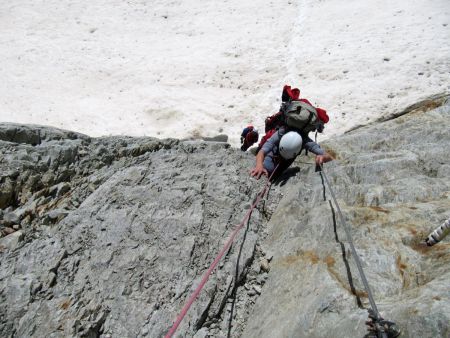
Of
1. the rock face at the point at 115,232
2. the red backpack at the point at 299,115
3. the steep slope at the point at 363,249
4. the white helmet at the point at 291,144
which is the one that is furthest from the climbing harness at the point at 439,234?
the red backpack at the point at 299,115

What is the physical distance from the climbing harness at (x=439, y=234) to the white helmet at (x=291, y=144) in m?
3.66

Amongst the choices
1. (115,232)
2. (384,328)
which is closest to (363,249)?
(384,328)

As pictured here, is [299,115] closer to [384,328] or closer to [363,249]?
[363,249]

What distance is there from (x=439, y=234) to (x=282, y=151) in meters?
3.99

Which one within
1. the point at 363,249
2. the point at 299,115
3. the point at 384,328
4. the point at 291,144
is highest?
the point at 299,115

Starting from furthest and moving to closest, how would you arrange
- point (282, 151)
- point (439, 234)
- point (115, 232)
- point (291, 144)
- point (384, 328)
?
point (282, 151), point (291, 144), point (115, 232), point (439, 234), point (384, 328)

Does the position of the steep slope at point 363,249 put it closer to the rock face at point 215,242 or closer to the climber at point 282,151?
the rock face at point 215,242

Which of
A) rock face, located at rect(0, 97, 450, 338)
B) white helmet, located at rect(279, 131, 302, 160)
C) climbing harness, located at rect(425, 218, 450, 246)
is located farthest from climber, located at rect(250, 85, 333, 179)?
climbing harness, located at rect(425, 218, 450, 246)

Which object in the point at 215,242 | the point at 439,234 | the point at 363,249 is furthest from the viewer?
the point at 215,242

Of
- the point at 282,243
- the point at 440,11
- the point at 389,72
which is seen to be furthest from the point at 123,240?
the point at 440,11

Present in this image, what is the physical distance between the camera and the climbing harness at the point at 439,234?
4.09 meters

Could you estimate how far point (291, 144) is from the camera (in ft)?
24.9

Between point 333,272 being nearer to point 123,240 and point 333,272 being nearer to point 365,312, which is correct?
point 365,312

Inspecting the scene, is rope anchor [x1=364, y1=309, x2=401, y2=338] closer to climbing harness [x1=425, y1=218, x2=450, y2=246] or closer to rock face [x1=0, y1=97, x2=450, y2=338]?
rock face [x1=0, y1=97, x2=450, y2=338]
